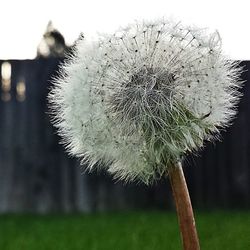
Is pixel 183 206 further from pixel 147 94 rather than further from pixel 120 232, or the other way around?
pixel 120 232

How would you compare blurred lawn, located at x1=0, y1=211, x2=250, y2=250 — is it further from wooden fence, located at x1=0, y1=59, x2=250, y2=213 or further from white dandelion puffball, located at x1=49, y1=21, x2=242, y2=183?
white dandelion puffball, located at x1=49, y1=21, x2=242, y2=183

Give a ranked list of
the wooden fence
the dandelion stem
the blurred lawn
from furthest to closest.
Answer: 1. the wooden fence
2. the blurred lawn
3. the dandelion stem

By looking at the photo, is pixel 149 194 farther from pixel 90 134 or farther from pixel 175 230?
pixel 90 134

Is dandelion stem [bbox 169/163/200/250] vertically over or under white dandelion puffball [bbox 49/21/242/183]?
under

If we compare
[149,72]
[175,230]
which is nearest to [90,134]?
[149,72]

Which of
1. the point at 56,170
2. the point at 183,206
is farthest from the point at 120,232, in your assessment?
the point at 183,206

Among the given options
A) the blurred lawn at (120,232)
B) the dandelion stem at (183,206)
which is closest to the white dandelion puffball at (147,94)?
the dandelion stem at (183,206)

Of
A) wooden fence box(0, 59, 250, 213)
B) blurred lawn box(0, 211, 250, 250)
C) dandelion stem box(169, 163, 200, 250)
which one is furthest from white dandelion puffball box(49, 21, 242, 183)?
wooden fence box(0, 59, 250, 213)
